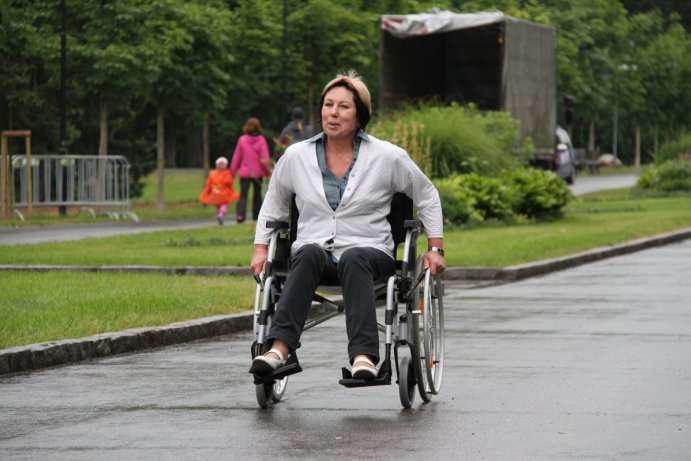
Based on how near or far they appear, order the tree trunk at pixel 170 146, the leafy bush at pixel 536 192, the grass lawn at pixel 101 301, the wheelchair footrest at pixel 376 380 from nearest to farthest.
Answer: the wheelchair footrest at pixel 376 380 < the grass lawn at pixel 101 301 < the leafy bush at pixel 536 192 < the tree trunk at pixel 170 146

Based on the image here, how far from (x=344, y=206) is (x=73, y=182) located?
24327 millimetres

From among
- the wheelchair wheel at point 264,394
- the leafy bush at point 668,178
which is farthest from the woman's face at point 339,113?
the leafy bush at point 668,178

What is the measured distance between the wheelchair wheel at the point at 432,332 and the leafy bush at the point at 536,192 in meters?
19.9

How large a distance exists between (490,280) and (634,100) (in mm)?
56780

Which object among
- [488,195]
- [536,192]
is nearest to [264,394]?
[488,195]

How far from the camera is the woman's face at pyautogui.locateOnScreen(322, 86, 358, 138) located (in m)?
9.12

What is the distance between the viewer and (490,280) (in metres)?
19.1

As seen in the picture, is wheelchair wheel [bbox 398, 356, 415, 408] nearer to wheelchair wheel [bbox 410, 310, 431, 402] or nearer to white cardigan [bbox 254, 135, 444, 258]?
wheelchair wheel [bbox 410, 310, 431, 402]

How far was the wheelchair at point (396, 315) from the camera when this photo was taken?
8672 millimetres

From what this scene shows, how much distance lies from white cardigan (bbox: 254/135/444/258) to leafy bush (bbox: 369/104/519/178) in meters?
18.3

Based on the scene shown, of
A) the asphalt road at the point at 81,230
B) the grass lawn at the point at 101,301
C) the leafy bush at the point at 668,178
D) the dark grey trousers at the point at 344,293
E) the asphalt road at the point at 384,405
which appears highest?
the dark grey trousers at the point at 344,293

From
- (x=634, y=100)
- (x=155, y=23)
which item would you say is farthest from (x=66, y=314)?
(x=634, y=100)

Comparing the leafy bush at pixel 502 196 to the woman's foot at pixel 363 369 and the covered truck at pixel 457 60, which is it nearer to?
the covered truck at pixel 457 60

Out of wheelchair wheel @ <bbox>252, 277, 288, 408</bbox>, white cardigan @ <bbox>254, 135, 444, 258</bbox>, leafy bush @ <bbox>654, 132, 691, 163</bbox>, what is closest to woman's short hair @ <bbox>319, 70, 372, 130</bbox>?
white cardigan @ <bbox>254, 135, 444, 258</bbox>
